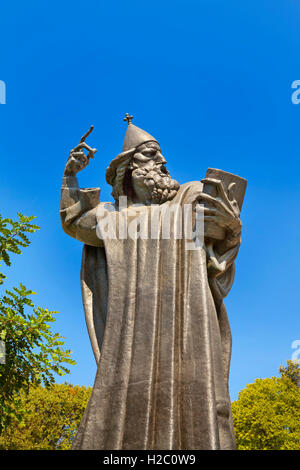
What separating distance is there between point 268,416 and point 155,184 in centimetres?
2087

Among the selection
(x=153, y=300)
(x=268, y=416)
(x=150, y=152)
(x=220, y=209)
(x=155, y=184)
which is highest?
(x=268, y=416)

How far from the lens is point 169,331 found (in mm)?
5090

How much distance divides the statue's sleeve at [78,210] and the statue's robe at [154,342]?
0.01m

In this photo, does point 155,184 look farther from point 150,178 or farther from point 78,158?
point 78,158

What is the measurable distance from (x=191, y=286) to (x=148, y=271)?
53cm

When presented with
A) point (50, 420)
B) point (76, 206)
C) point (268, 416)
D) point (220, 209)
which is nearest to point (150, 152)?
point (76, 206)

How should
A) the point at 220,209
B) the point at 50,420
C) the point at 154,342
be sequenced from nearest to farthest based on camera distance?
the point at 154,342
the point at 220,209
the point at 50,420

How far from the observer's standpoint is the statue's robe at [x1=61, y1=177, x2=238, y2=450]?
15.3 ft

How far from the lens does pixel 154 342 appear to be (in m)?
5.04

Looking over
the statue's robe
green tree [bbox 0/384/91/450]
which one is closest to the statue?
the statue's robe

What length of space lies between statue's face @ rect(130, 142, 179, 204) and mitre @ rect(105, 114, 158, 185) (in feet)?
0.24

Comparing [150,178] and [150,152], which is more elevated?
[150,152]

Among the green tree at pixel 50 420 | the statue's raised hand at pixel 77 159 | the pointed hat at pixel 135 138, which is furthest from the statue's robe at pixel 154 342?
the green tree at pixel 50 420

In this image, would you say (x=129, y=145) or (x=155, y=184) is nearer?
(x=155, y=184)
